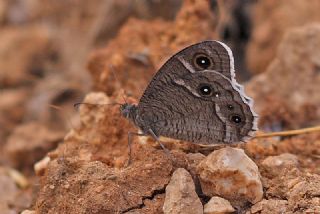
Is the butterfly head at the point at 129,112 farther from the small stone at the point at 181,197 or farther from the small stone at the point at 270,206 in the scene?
Result: the small stone at the point at 270,206

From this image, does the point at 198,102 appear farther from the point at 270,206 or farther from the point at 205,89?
the point at 270,206

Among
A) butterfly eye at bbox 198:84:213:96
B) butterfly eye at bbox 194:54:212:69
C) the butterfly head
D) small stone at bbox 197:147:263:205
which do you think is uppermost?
butterfly eye at bbox 194:54:212:69

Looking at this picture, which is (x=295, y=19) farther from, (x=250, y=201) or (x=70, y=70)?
(x=250, y=201)

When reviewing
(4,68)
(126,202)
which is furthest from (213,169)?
(4,68)

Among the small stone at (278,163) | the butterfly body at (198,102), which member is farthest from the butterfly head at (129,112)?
the small stone at (278,163)

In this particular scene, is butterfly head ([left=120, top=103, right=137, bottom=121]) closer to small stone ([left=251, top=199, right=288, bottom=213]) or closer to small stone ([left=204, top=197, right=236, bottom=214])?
small stone ([left=204, top=197, right=236, bottom=214])

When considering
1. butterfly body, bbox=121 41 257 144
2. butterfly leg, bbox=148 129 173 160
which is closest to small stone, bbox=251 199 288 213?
butterfly body, bbox=121 41 257 144
